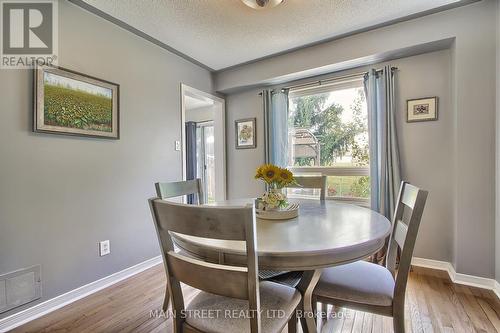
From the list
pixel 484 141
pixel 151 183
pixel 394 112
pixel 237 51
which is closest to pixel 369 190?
pixel 394 112

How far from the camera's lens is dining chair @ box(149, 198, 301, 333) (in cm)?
72

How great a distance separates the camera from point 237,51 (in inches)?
108

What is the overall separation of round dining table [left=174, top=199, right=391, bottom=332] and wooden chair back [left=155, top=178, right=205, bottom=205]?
0.67 metres

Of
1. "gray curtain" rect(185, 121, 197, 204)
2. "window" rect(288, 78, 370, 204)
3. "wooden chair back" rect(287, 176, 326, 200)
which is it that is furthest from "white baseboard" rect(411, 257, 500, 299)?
"gray curtain" rect(185, 121, 197, 204)

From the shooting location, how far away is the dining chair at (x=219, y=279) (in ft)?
2.35

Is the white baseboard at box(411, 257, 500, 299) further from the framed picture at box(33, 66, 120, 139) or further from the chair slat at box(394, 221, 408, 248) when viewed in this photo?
the framed picture at box(33, 66, 120, 139)

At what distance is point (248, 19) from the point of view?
213 cm

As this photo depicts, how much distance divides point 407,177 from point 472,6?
1.52 m

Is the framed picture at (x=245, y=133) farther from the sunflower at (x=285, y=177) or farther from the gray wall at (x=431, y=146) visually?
the sunflower at (x=285, y=177)

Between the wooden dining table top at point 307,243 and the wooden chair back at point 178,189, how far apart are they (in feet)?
2.21

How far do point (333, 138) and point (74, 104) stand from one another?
259 cm

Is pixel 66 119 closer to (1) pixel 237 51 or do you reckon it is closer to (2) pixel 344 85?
(1) pixel 237 51

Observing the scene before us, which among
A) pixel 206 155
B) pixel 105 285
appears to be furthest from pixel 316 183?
pixel 206 155

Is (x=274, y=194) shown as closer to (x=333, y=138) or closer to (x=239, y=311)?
(x=239, y=311)
